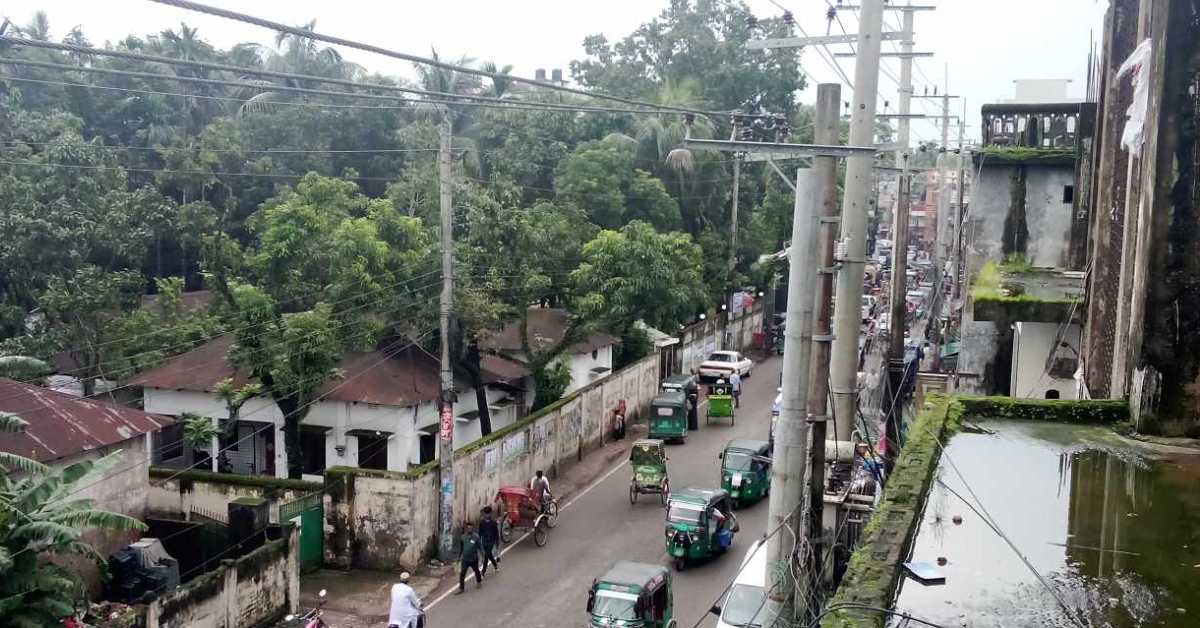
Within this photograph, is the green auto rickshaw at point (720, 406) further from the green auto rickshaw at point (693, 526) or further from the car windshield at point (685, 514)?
the car windshield at point (685, 514)

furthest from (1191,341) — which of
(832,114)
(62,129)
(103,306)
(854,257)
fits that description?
(62,129)

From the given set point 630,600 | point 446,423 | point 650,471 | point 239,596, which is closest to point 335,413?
point 446,423

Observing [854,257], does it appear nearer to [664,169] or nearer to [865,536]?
[865,536]

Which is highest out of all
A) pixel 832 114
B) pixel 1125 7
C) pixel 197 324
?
pixel 1125 7

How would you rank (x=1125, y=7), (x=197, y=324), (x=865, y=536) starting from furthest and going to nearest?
(x=197, y=324)
(x=1125, y=7)
(x=865, y=536)

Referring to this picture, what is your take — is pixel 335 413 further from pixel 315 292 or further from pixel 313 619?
pixel 313 619

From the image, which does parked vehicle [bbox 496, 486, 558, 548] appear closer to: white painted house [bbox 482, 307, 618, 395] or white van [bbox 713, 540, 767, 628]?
white van [bbox 713, 540, 767, 628]

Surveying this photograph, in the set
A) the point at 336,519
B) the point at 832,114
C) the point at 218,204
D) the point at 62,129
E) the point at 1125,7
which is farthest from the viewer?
the point at 218,204
